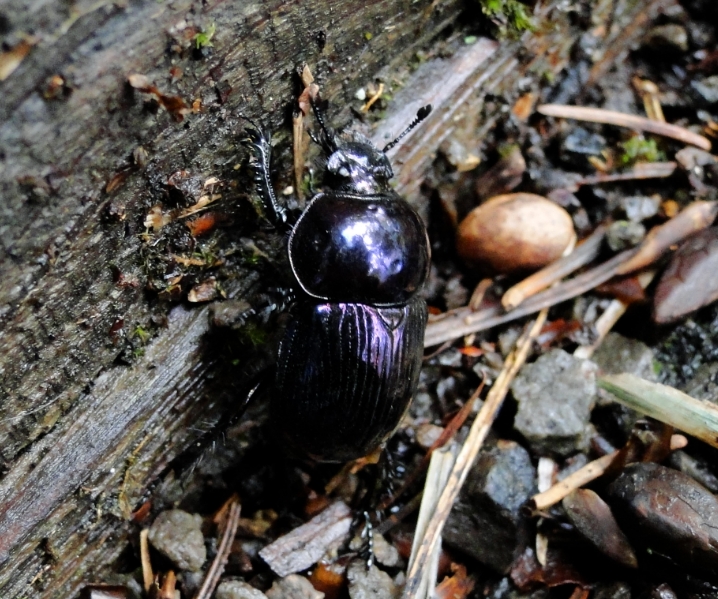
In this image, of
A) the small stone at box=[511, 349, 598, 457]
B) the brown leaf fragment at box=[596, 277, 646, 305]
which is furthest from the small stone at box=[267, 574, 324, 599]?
the brown leaf fragment at box=[596, 277, 646, 305]

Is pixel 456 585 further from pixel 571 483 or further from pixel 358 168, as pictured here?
pixel 358 168

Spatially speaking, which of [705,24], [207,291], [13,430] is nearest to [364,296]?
[207,291]

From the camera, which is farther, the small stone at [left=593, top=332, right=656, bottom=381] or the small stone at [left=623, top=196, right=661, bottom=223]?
the small stone at [left=623, top=196, right=661, bottom=223]

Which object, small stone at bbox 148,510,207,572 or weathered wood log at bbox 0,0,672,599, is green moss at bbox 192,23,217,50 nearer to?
weathered wood log at bbox 0,0,672,599

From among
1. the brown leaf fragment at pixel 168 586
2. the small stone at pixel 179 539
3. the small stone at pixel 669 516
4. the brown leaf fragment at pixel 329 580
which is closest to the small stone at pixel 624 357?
the small stone at pixel 669 516

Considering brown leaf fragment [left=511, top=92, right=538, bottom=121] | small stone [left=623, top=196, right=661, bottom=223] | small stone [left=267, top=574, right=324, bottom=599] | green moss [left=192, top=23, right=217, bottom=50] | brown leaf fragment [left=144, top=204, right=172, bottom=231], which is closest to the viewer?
green moss [left=192, top=23, right=217, bottom=50]

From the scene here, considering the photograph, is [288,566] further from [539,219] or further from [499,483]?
[539,219]

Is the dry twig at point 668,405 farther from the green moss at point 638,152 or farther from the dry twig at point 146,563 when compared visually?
the dry twig at point 146,563
